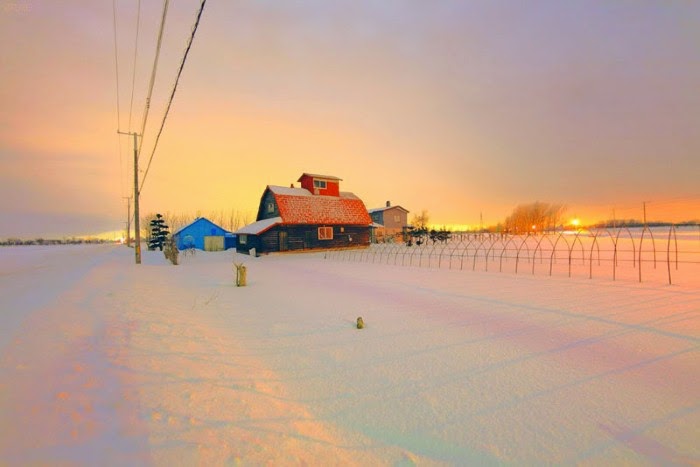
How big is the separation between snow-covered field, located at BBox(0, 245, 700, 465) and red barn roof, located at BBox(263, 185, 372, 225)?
19.1 meters

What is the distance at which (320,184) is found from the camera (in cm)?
3278

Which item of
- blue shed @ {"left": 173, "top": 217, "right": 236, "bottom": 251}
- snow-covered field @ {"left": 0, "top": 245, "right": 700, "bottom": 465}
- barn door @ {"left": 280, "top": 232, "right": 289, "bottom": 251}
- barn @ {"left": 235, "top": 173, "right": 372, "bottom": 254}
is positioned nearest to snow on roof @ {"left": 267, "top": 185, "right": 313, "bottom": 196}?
barn @ {"left": 235, "top": 173, "right": 372, "bottom": 254}

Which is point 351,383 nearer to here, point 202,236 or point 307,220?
point 307,220

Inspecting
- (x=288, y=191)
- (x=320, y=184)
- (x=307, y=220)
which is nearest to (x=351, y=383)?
(x=307, y=220)

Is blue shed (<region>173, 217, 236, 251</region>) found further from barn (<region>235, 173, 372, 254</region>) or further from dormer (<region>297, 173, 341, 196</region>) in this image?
dormer (<region>297, 173, 341, 196</region>)

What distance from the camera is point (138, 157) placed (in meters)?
20.4

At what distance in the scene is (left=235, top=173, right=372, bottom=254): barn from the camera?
27281mm

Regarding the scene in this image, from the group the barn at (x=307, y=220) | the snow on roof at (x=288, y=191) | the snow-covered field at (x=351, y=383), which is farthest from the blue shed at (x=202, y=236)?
the snow-covered field at (x=351, y=383)

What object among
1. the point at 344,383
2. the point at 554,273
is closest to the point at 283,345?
the point at 344,383

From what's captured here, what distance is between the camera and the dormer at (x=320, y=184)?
3238 cm

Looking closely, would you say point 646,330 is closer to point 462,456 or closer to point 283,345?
point 462,456

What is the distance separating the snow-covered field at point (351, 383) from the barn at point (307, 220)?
59.9 ft

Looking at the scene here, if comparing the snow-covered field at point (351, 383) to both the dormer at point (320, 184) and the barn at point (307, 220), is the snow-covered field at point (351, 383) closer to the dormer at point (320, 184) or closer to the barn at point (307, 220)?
the barn at point (307, 220)

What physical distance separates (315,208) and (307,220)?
2058mm
